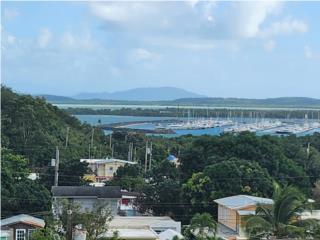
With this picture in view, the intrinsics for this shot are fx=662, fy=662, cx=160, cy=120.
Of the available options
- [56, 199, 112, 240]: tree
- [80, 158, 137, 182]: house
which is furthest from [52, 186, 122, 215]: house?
[80, 158, 137, 182]: house

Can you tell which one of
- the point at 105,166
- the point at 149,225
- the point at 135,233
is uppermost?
the point at 135,233

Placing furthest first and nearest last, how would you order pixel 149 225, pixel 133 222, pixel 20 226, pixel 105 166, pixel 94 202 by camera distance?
pixel 105 166 < pixel 94 202 < pixel 133 222 < pixel 149 225 < pixel 20 226

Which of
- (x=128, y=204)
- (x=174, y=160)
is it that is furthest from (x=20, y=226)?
(x=174, y=160)

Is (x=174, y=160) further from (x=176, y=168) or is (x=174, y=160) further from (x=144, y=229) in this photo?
(x=144, y=229)

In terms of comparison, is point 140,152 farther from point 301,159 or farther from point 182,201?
point 182,201

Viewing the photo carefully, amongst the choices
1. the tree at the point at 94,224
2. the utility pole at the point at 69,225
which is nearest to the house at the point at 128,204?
the tree at the point at 94,224

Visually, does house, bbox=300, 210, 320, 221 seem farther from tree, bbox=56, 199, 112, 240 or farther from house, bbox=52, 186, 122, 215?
house, bbox=52, 186, 122, 215

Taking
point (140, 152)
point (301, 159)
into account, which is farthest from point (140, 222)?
point (140, 152)

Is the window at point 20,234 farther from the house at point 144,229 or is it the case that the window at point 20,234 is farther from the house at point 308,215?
the house at point 308,215
